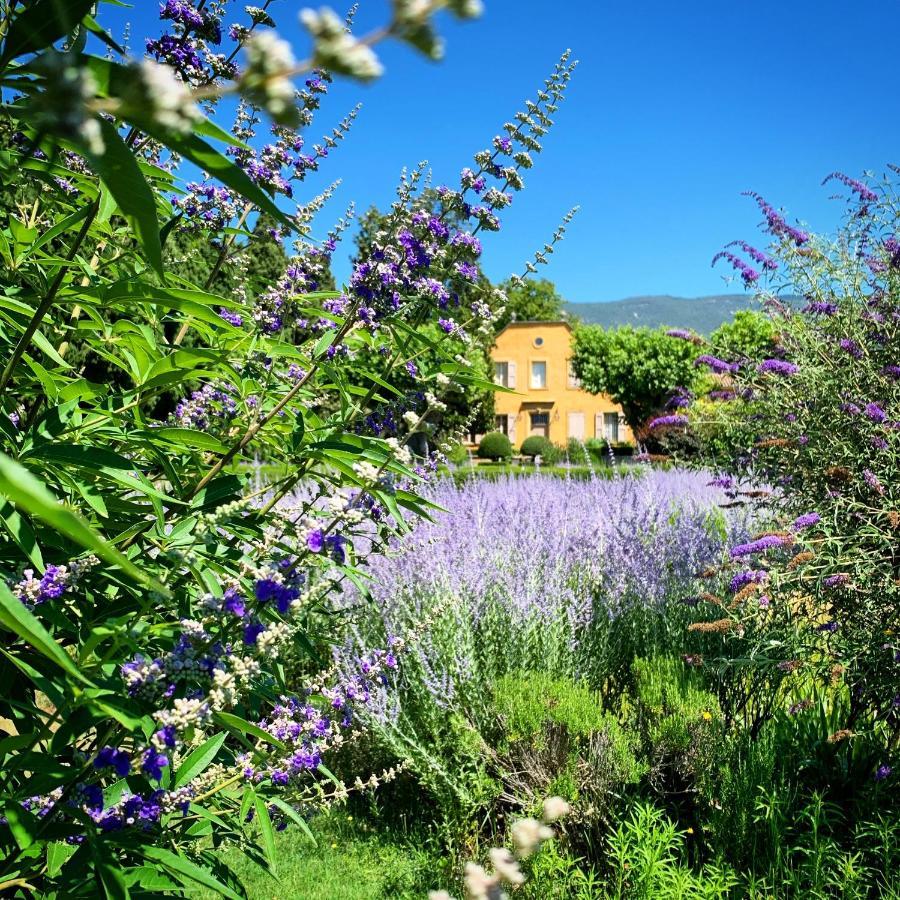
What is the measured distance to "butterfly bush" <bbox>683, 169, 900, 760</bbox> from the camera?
3.92m

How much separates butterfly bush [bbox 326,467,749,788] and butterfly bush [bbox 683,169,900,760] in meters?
0.84

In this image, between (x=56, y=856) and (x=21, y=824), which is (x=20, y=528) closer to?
(x=21, y=824)

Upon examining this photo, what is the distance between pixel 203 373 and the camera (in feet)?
6.09

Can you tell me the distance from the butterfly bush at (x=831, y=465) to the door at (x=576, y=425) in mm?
53483

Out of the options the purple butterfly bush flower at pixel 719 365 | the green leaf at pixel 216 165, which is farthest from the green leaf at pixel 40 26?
the purple butterfly bush flower at pixel 719 365

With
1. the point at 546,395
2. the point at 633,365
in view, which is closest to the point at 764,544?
the point at 633,365

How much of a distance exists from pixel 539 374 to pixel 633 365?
520 inches

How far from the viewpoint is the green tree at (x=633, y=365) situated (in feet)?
142

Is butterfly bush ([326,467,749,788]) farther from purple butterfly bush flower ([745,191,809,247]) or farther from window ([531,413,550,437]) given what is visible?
window ([531,413,550,437])

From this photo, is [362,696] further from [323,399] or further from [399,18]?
[399,18]

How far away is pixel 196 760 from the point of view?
1.78m

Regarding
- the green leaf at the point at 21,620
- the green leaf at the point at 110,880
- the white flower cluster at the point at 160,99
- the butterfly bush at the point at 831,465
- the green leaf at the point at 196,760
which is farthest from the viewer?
the butterfly bush at the point at 831,465

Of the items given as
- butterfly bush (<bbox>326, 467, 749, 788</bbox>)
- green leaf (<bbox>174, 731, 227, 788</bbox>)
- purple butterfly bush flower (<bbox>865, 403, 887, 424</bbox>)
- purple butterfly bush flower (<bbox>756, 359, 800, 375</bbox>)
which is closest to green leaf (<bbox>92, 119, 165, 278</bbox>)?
green leaf (<bbox>174, 731, 227, 788</bbox>)

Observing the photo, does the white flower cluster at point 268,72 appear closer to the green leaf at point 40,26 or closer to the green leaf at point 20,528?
the green leaf at point 40,26
